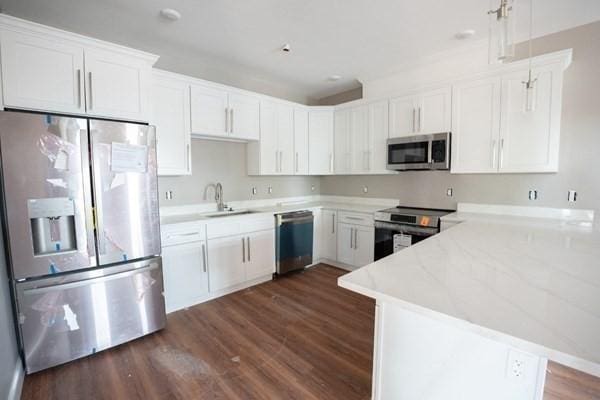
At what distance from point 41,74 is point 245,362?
2.60m

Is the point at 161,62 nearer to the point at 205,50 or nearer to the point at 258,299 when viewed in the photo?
the point at 205,50

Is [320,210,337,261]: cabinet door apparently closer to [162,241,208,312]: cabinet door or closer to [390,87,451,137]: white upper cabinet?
[390,87,451,137]: white upper cabinet

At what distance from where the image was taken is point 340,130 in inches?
171

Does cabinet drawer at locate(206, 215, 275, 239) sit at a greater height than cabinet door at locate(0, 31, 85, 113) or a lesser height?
lesser

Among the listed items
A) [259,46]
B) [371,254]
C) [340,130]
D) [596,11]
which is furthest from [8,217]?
[596,11]

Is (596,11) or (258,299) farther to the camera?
(258,299)

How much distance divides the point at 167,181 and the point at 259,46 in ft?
6.13

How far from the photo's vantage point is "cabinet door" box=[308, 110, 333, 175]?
14.4 feet

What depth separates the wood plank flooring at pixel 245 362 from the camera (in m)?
1.77

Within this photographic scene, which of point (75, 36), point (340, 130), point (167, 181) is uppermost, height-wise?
point (75, 36)

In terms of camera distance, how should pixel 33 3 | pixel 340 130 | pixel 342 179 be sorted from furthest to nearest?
pixel 342 179, pixel 340 130, pixel 33 3

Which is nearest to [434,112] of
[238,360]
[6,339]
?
[238,360]

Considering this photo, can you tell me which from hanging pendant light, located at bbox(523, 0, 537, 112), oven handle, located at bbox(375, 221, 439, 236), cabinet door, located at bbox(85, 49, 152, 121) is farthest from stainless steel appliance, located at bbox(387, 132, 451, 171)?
cabinet door, located at bbox(85, 49, 152, 121)

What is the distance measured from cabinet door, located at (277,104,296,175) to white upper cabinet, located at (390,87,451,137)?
1450mm
